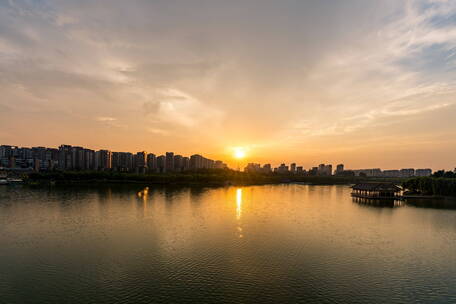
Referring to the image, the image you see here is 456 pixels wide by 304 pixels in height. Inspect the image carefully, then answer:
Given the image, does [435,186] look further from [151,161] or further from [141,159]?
[141,159]

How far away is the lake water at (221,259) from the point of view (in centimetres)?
1666

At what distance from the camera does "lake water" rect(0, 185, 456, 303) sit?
16656 mm

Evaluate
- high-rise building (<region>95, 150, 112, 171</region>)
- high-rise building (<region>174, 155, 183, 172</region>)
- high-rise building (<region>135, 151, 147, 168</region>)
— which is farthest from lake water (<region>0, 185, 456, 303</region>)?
high-rise building (<region>174, 155, 183, 172</region>)

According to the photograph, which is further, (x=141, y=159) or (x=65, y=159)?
(x=141, y=159)

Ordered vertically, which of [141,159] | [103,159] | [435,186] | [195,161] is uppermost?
[141,159]

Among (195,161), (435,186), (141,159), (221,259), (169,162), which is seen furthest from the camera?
(195,161)

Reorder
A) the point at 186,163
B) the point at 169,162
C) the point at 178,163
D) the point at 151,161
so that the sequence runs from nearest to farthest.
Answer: the point at 151,161 → the point at 169,162 → the point at 178,163 → the point at 186,163

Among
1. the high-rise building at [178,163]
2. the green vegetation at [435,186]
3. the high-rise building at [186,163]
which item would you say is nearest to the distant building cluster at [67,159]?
the high-rise building at [178,163]

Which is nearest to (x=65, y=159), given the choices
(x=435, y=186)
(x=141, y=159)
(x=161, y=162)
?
(x=141, y=159)

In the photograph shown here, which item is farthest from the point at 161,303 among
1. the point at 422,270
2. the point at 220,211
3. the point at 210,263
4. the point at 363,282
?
the point at 220,211

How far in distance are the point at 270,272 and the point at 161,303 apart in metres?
9.29

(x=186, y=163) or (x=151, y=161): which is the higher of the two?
(x=151, y=161)

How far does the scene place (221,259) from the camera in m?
22.5

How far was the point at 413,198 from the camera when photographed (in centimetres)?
6850
